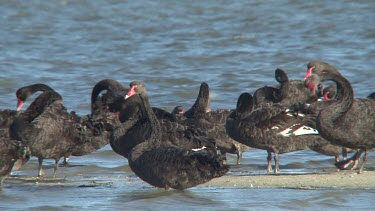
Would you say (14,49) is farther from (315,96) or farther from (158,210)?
(158,210)

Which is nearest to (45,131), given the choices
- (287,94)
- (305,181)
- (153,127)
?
(153,127)

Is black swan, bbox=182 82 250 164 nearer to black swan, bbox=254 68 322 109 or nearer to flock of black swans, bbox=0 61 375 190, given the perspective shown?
flock of black swans, bbox=0 61 375 190

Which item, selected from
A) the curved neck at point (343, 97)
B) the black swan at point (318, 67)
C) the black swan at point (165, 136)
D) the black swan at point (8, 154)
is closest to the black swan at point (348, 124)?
the curved neck at point (343, 97)

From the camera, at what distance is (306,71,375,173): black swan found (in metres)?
10.6

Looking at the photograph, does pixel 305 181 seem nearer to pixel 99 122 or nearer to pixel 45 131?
pixel 45 131

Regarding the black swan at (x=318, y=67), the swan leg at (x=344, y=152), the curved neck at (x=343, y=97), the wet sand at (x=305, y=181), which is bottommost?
the wet sand at (x=305, y=181)

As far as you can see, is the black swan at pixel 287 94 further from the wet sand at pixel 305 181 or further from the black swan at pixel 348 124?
the wet sand at pixel 305 181

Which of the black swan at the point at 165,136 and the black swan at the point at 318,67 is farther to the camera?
the black swan at the point at 318,67

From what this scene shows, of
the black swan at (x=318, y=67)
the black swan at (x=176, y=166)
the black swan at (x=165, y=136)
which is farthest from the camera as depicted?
the black swan at (x=318, y=67)

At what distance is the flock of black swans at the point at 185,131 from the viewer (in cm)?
926

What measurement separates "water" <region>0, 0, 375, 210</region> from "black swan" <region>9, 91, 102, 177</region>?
0.26 m

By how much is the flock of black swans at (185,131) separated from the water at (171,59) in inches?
10.3

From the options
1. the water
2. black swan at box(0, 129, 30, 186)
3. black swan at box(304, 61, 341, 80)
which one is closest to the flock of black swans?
black swan at box(0, 129, 30, 186)

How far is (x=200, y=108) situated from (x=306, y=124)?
1.82 meters
